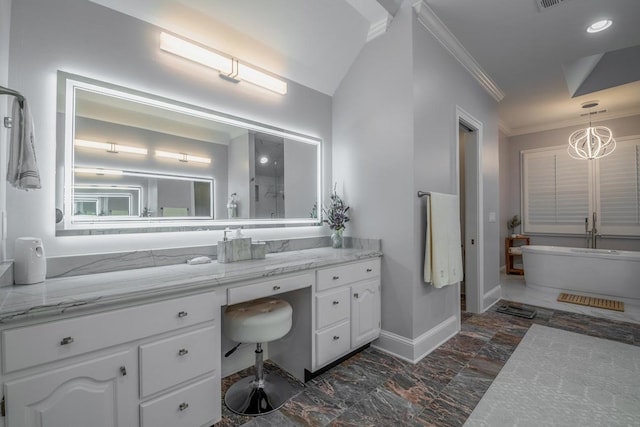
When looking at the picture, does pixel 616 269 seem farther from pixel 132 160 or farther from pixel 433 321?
pixel 132 160

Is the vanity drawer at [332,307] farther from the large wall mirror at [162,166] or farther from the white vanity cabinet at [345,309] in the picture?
the large wall mirror at [162,166]

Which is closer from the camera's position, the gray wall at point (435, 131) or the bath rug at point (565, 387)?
the bath rug at point (565, 387)

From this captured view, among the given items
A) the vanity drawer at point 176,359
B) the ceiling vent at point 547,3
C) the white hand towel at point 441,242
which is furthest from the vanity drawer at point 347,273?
the ceiling vent at point 547,3

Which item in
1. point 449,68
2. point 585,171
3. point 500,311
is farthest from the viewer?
point 585,171

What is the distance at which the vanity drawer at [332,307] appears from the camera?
195 centimetres

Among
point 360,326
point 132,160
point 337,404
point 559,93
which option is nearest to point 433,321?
point 360,326

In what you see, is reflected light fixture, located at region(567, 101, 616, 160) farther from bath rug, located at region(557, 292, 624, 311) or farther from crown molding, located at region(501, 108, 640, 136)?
bath rug, located at region(557, 292, 624, 311)

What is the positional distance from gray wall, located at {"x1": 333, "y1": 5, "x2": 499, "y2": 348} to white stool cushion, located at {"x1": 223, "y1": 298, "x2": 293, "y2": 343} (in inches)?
41.9

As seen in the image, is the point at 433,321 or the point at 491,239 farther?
A: the point at 491,239

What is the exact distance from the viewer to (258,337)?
163 centimetres

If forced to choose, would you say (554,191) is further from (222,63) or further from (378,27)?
(222,63)

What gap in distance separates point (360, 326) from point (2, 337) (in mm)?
1922

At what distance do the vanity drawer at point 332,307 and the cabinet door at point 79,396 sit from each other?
106 centimetres

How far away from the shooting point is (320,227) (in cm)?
281
